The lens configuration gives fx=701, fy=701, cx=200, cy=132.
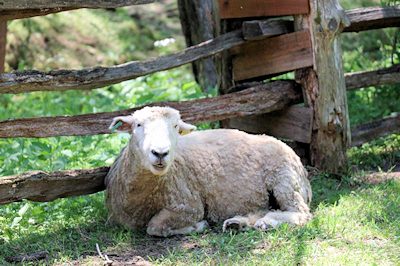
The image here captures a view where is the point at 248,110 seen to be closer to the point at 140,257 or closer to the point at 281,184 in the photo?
the point at 281,184

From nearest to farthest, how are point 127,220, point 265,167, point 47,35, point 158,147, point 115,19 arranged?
1. point 158,147
2. point 127,220
3. point 265,167
4. point 47,35
5. point 115,19

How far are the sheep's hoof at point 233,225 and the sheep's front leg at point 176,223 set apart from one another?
0.21 m

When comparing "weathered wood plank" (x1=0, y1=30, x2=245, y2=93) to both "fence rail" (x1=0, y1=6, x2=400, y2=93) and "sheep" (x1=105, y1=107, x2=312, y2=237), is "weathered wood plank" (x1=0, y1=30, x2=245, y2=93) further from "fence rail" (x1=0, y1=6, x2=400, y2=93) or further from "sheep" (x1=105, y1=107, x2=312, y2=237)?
"sheep" (x1=105, y1=107, x2=312, y2=237)

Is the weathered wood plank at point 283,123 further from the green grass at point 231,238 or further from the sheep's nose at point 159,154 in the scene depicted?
the sheep's nose at point 159,154

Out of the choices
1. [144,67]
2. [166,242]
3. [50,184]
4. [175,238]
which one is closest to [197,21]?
[144,67]

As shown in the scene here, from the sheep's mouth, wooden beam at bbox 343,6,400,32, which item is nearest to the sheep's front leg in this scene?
the sheep's mouth

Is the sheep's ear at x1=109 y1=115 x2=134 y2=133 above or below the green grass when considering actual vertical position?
above

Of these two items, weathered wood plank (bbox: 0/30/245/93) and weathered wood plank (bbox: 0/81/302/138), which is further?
weathered wood plank (bbox: 0/81/302/138)

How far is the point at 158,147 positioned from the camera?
4805 millimetres

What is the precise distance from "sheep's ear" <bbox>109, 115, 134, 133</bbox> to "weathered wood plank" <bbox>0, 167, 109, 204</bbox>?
588 millimetres

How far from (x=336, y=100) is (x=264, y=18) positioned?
1.18 metres

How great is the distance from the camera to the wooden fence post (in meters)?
6.56

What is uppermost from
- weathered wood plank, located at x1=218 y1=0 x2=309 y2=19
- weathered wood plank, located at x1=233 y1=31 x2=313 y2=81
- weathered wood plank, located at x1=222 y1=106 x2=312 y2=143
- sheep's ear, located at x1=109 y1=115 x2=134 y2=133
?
weathered wood plank, located at x1=218 y1=0 x2=309 y2=19

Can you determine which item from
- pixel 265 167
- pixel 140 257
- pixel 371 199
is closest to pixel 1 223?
pixel 140 257
